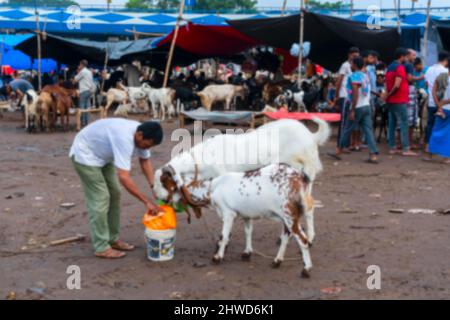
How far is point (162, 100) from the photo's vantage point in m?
18.4

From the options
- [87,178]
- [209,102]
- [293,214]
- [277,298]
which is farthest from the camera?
[209,102]

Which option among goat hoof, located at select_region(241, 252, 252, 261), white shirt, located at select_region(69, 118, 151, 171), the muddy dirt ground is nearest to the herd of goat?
the muddy dirt ground

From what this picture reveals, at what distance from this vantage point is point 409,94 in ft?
39.3

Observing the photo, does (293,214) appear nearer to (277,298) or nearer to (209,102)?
(277,298)

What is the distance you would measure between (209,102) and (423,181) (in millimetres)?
10123

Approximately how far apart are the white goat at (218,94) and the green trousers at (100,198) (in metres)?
12.6

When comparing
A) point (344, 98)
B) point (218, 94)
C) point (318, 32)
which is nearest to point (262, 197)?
point (344, 98)

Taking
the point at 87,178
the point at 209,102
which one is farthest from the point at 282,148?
the point at 209,102

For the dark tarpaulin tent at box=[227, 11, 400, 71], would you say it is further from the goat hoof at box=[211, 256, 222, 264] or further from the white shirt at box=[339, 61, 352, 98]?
the goat hoof at box=[211, 256, 222, 264]

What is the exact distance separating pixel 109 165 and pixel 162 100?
12722mm

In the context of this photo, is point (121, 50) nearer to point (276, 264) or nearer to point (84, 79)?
point (84, 79)

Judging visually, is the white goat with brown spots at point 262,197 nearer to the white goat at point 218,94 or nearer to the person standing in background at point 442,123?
the person standing in background at point 442,123

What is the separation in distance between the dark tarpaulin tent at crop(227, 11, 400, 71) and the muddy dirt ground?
5235 mm

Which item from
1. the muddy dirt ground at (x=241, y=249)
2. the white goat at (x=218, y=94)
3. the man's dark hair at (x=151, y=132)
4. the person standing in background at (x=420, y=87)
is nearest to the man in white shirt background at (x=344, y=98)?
the person standing in background at (x=420, y=87)
